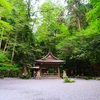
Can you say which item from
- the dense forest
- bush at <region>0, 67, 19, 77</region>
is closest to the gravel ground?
the dense forest

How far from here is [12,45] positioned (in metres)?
28.0

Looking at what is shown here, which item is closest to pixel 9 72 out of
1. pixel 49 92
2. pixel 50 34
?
pixel 50 34

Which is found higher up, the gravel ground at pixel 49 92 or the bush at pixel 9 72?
the bush at pixel 9 72

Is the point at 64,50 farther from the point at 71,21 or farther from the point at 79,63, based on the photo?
the point at 71,21

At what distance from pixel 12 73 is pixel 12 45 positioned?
175 inches

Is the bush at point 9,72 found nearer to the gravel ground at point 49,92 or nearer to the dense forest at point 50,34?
the dense forest at point 50,34

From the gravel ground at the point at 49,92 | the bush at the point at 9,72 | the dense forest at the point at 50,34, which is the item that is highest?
the dense forest at the point at 50,34

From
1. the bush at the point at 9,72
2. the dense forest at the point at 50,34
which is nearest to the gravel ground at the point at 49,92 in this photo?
the dense forest at the point at 50,34

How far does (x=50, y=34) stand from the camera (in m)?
36.6

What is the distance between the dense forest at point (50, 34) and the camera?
24.7 m

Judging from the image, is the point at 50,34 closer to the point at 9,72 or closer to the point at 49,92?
the point at 9,72

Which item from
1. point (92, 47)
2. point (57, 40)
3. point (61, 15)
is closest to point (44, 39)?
point (57, 40)

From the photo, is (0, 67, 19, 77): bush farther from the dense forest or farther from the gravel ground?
the gravel ground

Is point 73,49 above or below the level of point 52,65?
above
